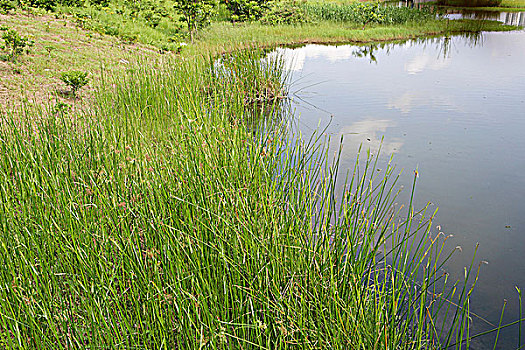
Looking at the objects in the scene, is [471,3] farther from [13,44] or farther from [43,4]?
[13,44]

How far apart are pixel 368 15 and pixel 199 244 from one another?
11850 mm

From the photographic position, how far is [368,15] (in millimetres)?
12391

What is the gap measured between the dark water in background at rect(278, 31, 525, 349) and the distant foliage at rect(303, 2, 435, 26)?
337 cm

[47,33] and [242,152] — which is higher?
[47,33]

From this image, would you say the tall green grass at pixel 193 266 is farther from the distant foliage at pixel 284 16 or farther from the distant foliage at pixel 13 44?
the distant foliage at pixel 284 16

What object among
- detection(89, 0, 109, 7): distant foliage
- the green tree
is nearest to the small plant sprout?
the green tree

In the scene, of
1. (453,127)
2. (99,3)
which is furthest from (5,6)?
(453,127)

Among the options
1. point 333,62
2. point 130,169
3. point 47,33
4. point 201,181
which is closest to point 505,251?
point 201,181

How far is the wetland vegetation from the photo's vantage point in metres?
1.58

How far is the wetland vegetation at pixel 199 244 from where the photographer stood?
1576 millimetres

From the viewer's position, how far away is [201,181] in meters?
2.15

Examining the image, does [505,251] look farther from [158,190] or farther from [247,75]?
[247,75]

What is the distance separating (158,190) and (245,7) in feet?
37.6

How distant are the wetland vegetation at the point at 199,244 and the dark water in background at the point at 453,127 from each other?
0.20m
